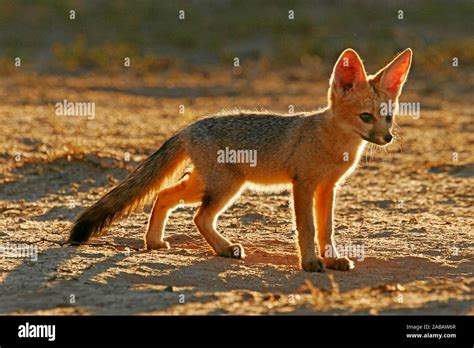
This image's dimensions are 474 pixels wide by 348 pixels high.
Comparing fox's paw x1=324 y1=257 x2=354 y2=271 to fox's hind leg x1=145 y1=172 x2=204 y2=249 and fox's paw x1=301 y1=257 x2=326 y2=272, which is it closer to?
fox's paw x1=301 y1=257 x2=326 y2=272

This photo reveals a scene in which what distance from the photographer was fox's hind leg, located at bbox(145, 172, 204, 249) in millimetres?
7582

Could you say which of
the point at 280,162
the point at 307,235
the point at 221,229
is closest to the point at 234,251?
the point at 307,235

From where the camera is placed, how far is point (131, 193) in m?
7.50

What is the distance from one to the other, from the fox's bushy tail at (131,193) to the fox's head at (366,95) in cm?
132

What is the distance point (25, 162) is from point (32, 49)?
14465 mm

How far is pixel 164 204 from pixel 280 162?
3.32ft

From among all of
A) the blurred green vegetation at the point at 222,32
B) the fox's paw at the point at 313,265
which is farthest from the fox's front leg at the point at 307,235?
the blurred green vegetation at the point at 222,32

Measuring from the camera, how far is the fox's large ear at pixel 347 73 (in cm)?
701

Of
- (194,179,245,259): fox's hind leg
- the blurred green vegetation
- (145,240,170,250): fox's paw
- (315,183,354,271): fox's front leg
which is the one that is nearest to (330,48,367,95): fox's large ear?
(315,183,354,271): fox's front leg

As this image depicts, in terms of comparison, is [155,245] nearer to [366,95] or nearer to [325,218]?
[325,218]

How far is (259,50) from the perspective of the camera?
2511cm

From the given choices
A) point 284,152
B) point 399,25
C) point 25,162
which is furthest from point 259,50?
point 284,152

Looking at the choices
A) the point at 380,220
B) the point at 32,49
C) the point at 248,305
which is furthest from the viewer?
the point at 32,49
